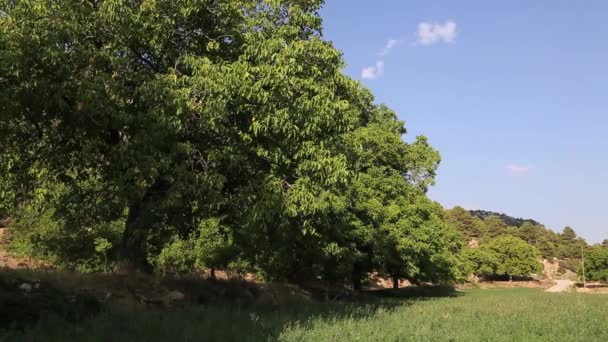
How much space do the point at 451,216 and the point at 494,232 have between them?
15951mm

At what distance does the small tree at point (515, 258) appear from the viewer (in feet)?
404

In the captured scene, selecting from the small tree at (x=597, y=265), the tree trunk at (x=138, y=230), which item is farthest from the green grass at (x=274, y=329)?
the small tree at (x=597, y=265)

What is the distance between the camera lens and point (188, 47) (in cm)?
1516

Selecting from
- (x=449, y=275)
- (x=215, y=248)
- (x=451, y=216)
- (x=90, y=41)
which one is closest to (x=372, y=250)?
(x=215, y=248)

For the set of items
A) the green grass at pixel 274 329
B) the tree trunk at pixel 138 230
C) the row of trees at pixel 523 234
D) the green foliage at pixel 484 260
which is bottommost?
the green grass at pixel 274 329

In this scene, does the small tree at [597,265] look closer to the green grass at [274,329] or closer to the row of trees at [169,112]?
the green grass at [274,329]

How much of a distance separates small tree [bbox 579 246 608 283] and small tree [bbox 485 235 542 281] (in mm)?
11215

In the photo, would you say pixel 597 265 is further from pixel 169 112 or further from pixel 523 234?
pixel 169 112

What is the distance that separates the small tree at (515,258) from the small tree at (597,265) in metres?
11.2

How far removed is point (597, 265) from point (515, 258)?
1816cm

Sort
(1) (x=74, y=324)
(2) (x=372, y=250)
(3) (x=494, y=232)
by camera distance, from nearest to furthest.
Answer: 1. (1) (x=74, y=324)
2. (2) (x=372, y=250)
3. (3) (x=494, y=232)

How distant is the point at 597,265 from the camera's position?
393ft

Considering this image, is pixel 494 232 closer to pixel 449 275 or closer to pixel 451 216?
pixel 451 216

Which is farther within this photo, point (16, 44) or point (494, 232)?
point (494, 232)
